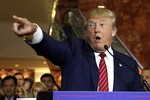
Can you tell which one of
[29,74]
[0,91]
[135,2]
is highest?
[135,2]

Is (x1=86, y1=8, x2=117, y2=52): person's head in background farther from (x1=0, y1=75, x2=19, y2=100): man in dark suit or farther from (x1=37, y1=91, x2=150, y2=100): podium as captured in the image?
(x1=0, y1=75, x2=19, y2=100): man in dark suit

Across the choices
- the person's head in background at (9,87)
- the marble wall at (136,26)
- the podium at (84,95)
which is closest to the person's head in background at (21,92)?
the person's head in background at (9,87)

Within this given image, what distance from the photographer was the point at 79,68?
2227 millimetres

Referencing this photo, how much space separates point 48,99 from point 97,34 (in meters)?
0.84

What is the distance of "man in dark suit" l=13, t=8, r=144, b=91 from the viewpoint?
2164 mm

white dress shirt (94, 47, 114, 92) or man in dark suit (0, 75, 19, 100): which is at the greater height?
white dress shirt (94, 47, 114, 92)

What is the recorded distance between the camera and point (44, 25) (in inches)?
482

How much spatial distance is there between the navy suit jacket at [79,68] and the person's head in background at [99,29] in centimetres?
6

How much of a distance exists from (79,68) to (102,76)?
0.42 feet

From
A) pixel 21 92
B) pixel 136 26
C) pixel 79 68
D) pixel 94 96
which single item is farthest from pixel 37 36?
pixel 136 26

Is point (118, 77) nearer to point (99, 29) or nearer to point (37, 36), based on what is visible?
point (99, 29)

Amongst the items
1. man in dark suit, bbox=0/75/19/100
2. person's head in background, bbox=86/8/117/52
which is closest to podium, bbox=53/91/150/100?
person's head in background, bbox=86/8/117/52

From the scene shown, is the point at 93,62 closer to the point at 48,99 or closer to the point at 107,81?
the point at 107,81

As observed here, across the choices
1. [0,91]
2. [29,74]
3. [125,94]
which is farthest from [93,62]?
[29,74]
